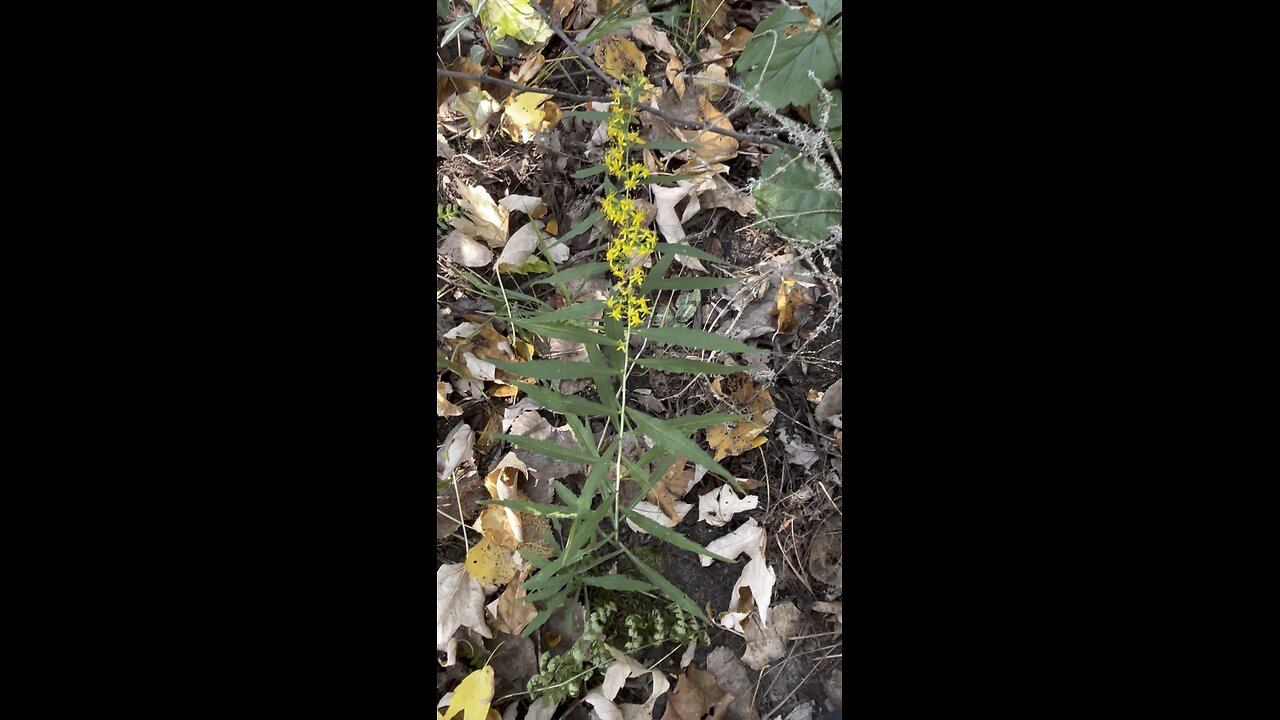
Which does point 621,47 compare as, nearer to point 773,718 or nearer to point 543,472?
point 543,472

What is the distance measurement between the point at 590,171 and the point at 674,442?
1.22ft

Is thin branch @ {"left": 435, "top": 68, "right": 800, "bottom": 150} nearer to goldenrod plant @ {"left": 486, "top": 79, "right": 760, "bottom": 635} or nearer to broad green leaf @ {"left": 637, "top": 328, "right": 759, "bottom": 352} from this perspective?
goldenrod plant @ {"left": 486, "top": 79, "right": 760, "bottom": 635}

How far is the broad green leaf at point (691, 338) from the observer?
0.96 metres

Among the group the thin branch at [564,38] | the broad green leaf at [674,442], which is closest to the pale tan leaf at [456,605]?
the broad green leaf at [674,442]

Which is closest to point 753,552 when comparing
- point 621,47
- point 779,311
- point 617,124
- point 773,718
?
point 773,718

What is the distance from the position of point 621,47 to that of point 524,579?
0.74 meters

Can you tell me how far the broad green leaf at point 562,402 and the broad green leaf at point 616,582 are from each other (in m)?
0.22

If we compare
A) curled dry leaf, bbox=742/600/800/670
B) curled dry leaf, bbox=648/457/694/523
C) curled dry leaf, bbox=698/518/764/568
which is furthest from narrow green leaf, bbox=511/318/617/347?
curled dry leaf, bbox=742/600/800/670

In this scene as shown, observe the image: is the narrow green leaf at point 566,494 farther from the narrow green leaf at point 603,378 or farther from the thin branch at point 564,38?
the thin branch at point 564,38

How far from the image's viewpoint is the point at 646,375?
109 cm

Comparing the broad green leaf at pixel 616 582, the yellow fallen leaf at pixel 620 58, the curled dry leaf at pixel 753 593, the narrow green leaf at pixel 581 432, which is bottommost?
the curled dry leaf at pixel 753 593

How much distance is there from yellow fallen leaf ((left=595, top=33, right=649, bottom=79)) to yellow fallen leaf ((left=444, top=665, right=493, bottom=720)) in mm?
834

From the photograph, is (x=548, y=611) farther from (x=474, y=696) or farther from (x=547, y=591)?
(x=474, y=696)

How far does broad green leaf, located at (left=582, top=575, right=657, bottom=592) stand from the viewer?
1.04 metres
